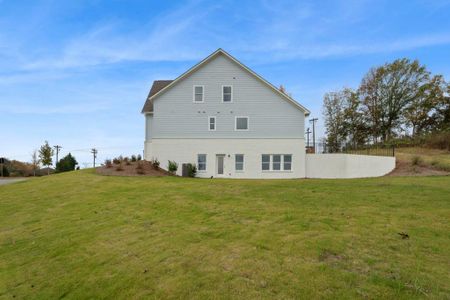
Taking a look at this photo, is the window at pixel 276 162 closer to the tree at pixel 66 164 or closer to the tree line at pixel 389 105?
the tree line at pixel 389 105

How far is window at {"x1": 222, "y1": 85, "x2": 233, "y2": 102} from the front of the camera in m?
24.9

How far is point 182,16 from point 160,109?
9.42m

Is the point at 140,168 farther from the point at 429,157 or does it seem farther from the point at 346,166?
the point at 429,157

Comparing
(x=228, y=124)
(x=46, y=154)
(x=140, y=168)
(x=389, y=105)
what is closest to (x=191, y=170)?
(x=140, y=168)

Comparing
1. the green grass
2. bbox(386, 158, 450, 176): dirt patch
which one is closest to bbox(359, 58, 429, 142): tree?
the green grass

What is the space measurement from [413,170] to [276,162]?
1124cm

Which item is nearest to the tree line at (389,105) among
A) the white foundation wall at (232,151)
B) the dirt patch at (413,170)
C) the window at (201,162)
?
the dirt patch at (413,170)

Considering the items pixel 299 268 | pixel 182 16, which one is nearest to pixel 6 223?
pixel 299 268

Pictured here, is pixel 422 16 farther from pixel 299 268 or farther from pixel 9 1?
pixel 9 1

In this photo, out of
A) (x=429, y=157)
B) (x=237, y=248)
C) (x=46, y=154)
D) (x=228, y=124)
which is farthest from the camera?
(x=46, y=154)

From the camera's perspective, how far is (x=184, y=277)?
5.04 m

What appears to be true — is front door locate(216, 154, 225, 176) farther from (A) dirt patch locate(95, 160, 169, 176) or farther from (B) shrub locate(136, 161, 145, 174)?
(B) shrub locate(136, 161, 145, 174)

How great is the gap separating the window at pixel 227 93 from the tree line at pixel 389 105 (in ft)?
85.6

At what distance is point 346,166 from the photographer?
77.0 feet
